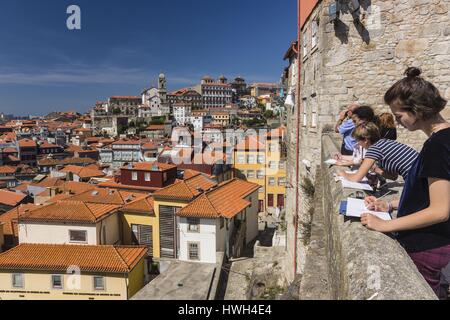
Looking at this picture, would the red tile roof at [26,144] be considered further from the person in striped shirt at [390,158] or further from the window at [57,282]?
the person in striped shirt at [390,158]

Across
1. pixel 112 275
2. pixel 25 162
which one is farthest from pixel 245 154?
pixel 25 162

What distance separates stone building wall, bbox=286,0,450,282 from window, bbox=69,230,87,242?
649 inches

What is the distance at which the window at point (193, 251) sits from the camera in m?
20.0

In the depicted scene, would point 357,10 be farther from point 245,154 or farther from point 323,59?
point 245,154

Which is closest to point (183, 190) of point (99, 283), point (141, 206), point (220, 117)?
point (141, 206)

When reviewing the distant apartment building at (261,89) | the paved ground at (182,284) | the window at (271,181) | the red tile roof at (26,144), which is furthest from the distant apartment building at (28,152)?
the distant apartment building at (261,89)

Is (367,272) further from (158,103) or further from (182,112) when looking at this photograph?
(158,103)

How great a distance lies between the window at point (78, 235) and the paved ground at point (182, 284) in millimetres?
5390

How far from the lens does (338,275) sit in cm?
277

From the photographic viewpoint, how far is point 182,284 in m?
16.1

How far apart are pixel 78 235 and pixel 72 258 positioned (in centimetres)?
367

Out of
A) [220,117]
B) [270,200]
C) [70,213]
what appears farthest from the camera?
[220,117]

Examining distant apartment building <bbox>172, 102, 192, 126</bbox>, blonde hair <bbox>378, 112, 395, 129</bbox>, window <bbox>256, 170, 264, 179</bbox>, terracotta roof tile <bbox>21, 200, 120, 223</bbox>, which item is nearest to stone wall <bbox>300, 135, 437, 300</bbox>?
blonde hair <bbox>378, 112, 395, 129</bbox>

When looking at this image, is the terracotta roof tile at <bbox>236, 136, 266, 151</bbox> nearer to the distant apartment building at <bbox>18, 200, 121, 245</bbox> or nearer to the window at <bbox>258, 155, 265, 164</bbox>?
the window at <bbox>258, 155, 265, 164</bbox>
